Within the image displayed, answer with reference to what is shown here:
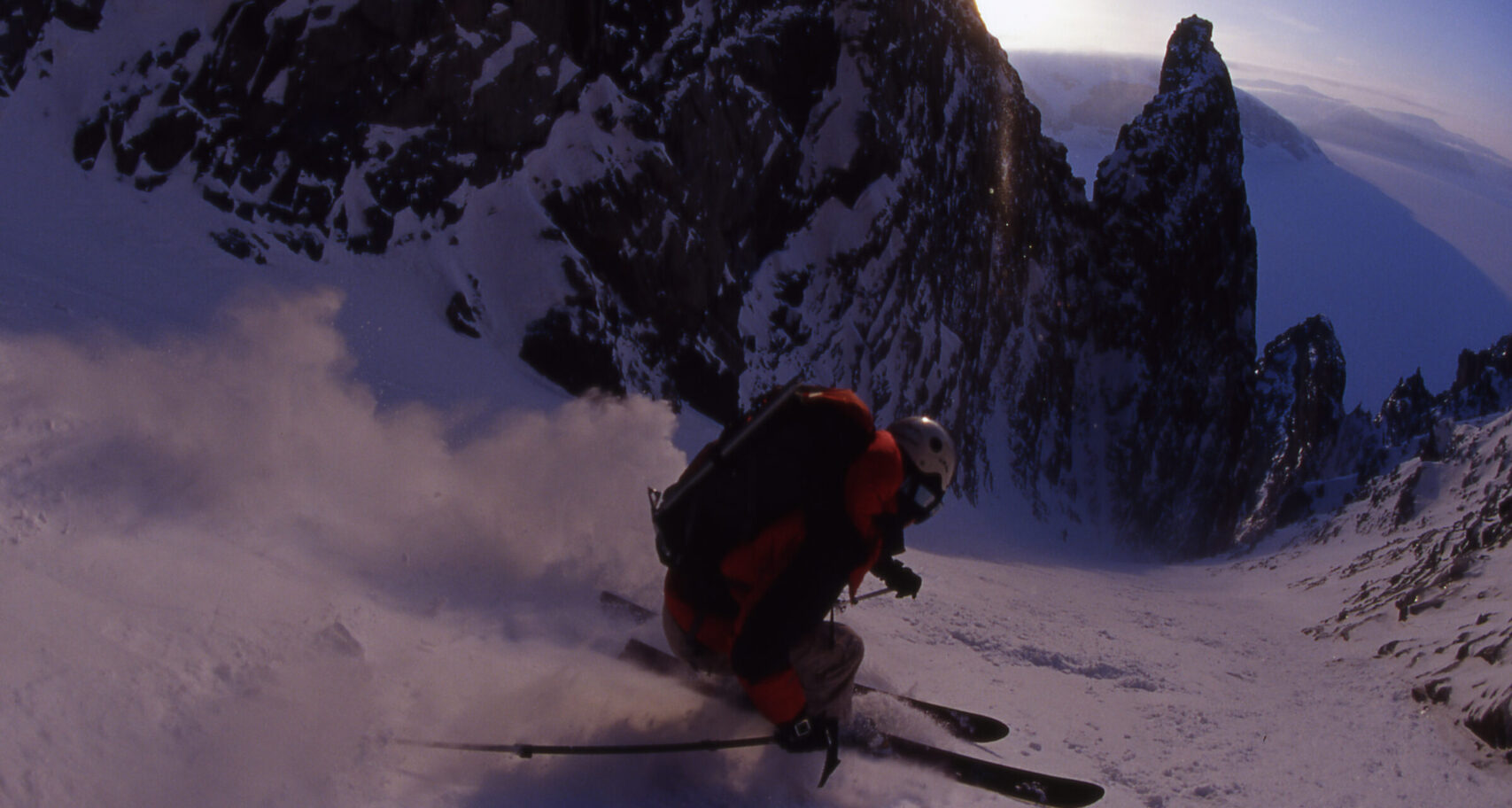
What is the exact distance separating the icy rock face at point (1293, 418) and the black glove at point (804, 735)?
42.1 metres

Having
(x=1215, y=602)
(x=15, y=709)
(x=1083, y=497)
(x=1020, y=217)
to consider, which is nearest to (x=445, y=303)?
(x=15, y=709)

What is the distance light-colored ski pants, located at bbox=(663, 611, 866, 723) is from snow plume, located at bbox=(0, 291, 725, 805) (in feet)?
0.95

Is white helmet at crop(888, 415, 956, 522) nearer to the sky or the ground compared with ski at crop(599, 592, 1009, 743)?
nearer to the sky

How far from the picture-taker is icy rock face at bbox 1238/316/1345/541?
155 ft

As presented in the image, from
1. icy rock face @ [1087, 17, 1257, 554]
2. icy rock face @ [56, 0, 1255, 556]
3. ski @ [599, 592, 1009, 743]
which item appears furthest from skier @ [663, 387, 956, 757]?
icy rock face @ [1087, 17, 1257, 554]

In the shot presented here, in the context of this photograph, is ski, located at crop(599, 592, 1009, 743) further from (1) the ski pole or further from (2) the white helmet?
(2) the white helmet

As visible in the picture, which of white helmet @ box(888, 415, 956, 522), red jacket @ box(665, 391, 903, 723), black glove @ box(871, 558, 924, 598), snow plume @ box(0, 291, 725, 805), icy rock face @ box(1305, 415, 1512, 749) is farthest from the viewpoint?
icy rock face @ box(1305, 415, 1512, 749)

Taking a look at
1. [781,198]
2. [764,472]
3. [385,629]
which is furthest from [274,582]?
[781,198]

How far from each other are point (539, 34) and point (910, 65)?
1355 cm

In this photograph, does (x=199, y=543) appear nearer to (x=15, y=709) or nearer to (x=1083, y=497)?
(x=15, y=709)

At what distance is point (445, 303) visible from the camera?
51.2 ft

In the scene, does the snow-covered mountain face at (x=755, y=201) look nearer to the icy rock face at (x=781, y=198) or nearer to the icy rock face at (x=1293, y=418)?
the icy rock face at (x=781, y=198)

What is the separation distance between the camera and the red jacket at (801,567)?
307 cm

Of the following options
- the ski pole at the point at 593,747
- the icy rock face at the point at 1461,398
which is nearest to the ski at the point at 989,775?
the ski pole at the point at 593,747
